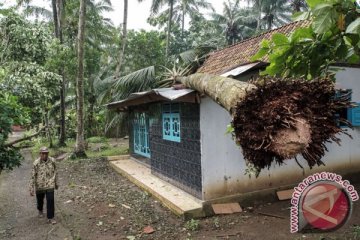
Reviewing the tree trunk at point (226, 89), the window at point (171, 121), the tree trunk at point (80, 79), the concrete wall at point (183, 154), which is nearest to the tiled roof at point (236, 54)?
the window at point (171, 121)

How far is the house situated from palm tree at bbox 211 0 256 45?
82.1 ft

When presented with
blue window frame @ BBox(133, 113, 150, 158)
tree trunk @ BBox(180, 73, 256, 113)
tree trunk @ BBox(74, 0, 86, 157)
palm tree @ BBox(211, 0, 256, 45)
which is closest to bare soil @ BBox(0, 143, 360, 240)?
blue window frame @ BBox(133, 113, 150, 158)

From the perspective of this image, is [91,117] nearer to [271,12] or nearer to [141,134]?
[141,134]

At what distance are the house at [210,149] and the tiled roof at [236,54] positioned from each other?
21 cm

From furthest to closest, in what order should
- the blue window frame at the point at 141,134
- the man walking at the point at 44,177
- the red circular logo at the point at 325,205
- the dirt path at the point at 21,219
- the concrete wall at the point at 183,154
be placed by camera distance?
the blue window frame at the point at 141,134 < the concrete wall at the point at 183,154 < the man walking at the point at 44,177 < the dirt path at the point at 21,219 < the red circular logo at the point at 325,205

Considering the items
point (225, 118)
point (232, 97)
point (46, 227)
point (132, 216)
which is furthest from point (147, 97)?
point (232, 97)

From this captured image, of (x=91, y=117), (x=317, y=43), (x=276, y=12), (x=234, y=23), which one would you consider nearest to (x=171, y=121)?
(x=317, y=43)

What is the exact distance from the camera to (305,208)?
9.95ft

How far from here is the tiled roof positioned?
950cm

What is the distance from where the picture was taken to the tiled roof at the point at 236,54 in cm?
950

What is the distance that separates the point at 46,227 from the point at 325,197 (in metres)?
5.00

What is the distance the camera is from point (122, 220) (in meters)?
6.34

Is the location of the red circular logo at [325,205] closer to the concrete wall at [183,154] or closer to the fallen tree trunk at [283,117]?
the fallen tree trunk at [283,117]

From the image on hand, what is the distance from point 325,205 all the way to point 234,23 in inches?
1271
